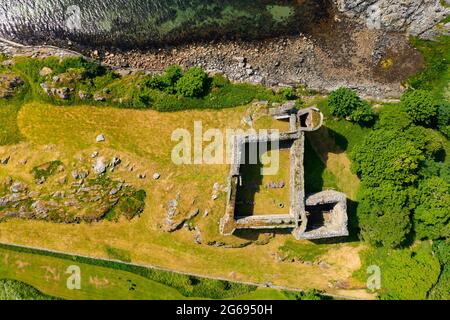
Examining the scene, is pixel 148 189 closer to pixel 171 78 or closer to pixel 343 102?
pixel 171 78

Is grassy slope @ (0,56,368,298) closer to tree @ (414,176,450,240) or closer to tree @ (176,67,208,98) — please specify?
tree @ (176,67,208,98)

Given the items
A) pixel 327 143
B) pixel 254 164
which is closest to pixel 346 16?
pixel 327 143

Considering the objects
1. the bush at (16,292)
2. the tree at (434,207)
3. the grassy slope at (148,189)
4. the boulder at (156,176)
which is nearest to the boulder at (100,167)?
the grassy slope at (148,189)

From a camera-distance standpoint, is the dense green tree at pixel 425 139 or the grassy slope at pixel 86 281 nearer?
the dense green tree at pixel 425 139

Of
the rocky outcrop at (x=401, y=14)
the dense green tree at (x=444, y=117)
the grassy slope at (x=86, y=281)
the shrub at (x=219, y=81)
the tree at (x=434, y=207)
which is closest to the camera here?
the tree at (x=434, y=207)

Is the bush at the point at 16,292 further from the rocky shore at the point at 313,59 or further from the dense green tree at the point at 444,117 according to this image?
the dense green tree at the point at 444,117
